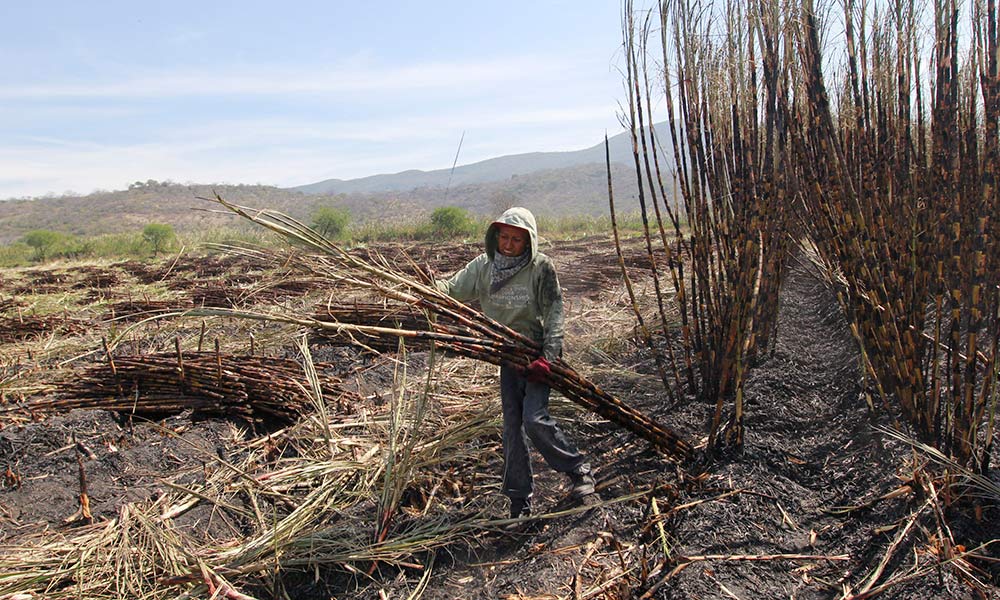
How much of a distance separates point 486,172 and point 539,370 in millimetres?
148921

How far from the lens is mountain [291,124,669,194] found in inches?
5354

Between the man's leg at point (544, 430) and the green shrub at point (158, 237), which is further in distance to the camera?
the green shrub at point (158, 237)

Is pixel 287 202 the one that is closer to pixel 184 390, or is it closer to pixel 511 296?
pixel 184 390

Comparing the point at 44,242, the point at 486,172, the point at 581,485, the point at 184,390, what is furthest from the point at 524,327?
the point at 486,172

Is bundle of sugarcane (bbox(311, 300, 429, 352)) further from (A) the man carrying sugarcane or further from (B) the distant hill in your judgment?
(B) the distant hill

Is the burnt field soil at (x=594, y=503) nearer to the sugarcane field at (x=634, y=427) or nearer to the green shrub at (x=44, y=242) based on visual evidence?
the sugarcane field at (x=634, y=427)

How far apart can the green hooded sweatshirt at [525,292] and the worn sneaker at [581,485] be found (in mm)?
552

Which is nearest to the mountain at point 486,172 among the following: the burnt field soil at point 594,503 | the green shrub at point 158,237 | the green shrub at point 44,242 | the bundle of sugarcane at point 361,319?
the green shrub at point 44,242

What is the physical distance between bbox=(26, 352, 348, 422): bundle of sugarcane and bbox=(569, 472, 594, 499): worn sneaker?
6.54 feet

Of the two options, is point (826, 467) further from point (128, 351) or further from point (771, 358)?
point (128, 351)

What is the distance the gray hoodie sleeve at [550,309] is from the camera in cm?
A: 258

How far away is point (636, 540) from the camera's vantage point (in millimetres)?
2480

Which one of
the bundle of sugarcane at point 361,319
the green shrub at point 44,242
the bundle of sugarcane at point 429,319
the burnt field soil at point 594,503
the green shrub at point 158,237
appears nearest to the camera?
the bundle of sugarcane at point 429,319

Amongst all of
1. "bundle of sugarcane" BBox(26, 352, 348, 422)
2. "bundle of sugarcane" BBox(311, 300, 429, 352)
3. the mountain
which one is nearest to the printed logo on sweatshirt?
"bundle of sugarcane" BBox(26, 352, 348, 422)
